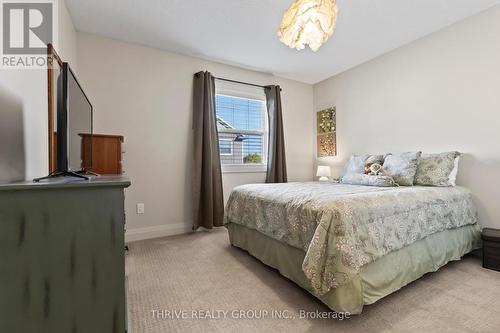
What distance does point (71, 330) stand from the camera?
0.77 meters

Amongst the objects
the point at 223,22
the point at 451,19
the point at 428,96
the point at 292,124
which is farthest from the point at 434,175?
the point at 223,22

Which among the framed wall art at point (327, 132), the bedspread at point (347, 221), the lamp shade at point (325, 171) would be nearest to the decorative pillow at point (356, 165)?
the lamp shade at point (325, 171)

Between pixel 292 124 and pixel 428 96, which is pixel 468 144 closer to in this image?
pixel 428 96

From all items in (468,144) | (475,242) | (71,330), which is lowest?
(475,242)

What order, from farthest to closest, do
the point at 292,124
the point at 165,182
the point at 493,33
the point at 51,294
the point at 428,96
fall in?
the point at 292,124 → the point at 165,182 → the point at 428,96 → the point at 493,33 → the point at 51,294

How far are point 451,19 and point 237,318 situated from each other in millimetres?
3581

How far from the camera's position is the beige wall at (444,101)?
7.68 ft

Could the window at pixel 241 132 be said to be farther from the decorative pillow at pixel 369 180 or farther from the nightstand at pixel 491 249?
the nightstand at pixel 491 249

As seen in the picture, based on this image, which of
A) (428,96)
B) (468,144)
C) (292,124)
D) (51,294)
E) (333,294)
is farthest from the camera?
(292,124)

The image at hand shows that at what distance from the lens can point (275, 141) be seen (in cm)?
389

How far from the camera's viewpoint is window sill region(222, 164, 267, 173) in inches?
144

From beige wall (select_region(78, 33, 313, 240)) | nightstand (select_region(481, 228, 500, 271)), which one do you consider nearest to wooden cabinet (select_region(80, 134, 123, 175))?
beige wall (select_region(78, 33, 313, 240))

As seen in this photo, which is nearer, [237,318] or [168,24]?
[237,318]

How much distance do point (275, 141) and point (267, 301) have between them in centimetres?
266
